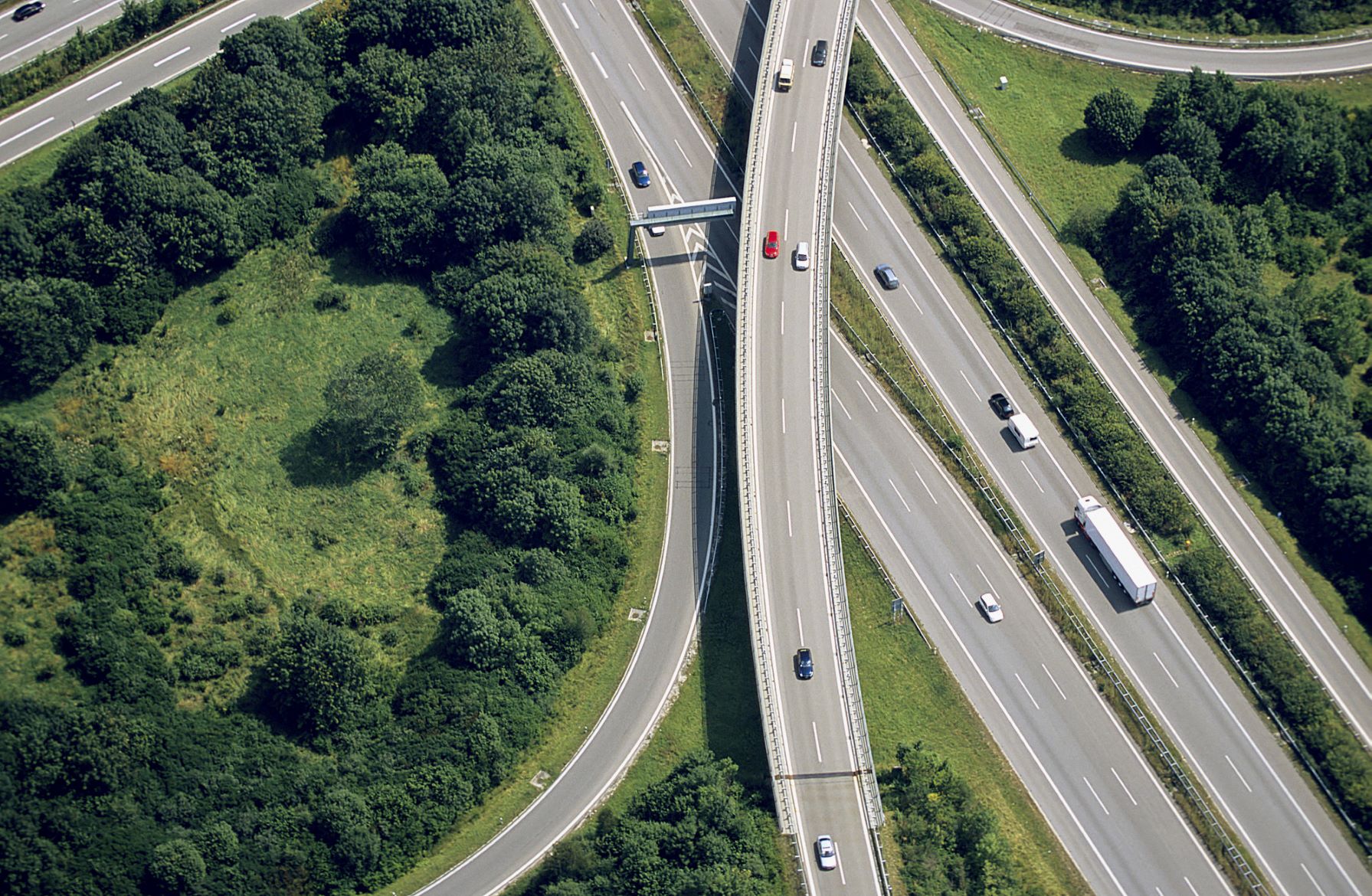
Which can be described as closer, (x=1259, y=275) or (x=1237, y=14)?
(x=1259, y=275)

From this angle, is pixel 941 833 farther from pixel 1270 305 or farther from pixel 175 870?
pixel 1270 305

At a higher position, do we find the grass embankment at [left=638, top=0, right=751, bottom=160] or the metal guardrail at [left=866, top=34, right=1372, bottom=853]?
the grass embankment at [left=638, top=0, right=751, bottom=160]

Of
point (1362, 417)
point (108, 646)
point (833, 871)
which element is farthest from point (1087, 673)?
point (108, 646)

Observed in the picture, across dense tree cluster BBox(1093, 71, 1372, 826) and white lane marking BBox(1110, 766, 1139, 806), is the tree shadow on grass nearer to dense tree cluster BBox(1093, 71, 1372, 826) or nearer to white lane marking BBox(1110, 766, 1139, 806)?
white lane marking BBox(1110, 766, 1139, 806)

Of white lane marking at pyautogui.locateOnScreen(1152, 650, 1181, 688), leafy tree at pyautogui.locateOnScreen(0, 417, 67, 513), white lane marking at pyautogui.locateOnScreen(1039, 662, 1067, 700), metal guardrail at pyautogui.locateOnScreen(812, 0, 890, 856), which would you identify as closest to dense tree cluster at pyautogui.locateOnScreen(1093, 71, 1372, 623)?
white lane marking at pyautogui.locateOnScreen(1152, 650, 1181, 688)

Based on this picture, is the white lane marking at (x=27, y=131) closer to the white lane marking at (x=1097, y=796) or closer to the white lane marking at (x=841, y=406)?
the white lane marking at (x=841, y=406)

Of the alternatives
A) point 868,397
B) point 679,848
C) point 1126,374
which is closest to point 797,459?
point 868,397
